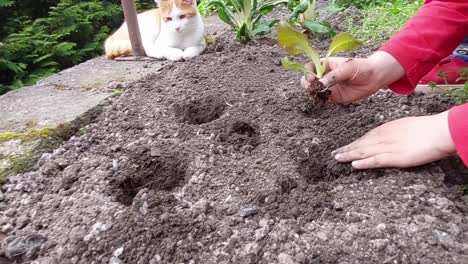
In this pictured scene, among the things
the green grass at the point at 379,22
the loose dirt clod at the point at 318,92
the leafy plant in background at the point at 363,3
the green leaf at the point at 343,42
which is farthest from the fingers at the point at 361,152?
the leafy plant in background at the point at 363,3

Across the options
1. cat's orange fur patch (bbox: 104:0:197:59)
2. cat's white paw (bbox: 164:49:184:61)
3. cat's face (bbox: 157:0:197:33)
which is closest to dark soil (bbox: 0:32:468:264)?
cat's white paw (bbox: 164:49:184:61)

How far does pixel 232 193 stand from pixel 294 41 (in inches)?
20.1

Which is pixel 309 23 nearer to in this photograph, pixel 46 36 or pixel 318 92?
pixel 318 92

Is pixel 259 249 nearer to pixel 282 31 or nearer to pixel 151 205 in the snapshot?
pixel 151 205

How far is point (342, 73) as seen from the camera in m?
1.20

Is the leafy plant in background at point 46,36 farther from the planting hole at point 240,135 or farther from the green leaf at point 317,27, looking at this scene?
the planting hole at point 240,135

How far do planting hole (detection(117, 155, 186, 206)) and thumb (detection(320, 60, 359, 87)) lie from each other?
484 mm

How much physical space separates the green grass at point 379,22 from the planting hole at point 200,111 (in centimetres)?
97

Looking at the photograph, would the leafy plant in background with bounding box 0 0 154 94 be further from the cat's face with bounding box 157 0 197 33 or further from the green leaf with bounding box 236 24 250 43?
the green leaf with bounding box 236 24 250 43

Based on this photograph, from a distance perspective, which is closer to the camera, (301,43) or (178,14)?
(301,43)

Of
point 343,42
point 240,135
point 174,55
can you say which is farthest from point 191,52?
point 343,42

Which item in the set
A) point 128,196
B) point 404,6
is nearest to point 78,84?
point 128,196

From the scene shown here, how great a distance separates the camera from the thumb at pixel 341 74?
3.90ft

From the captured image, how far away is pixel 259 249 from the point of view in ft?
2.87
